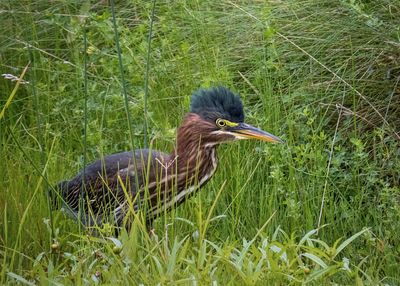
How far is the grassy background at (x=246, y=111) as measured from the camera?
20.5 ft

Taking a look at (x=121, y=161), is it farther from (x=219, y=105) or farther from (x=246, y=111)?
(x=246, y=111)

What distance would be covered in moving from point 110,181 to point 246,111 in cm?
147

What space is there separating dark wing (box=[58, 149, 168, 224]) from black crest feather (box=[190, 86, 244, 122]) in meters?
0.34

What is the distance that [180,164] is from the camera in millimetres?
6516

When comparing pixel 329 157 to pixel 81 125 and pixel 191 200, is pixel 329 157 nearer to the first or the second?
pixel 191 200

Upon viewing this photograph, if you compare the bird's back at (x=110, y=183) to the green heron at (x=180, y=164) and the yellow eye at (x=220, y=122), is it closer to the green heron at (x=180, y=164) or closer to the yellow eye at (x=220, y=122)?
the green heron at (x=180, y=164)

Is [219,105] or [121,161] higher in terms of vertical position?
→ [219,105]

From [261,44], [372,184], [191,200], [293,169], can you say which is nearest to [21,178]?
[191,200]

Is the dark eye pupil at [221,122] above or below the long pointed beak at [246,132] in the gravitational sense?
above

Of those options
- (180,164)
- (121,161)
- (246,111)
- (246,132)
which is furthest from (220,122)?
(246,111)

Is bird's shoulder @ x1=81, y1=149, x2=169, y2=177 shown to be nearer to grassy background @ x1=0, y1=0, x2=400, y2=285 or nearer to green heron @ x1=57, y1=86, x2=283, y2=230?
green heron @ x1=57, y1=86, x2=283, y2=230

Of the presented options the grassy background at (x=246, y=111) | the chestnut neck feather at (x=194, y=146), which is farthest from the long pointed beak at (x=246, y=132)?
the grassy background at (x=246, y=111)

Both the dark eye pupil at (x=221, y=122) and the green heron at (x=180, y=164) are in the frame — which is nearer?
the green heron at (x=180, y=164)

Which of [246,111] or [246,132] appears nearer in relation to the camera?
[246,132]
